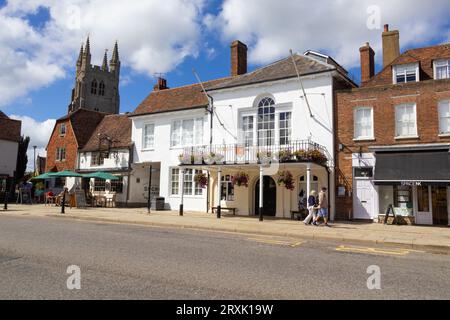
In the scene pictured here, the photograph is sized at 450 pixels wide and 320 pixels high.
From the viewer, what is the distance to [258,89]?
21.2 meters

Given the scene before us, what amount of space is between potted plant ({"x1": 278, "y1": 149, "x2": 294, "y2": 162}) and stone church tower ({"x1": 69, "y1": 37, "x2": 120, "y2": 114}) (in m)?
72.6

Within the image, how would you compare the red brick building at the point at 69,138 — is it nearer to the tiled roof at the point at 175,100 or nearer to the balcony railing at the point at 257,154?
the tiled roof at the point at 175,100

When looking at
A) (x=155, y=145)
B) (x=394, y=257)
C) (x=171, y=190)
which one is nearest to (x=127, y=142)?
(x=155, y=145)

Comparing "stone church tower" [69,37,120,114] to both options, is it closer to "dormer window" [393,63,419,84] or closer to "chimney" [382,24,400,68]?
"chimney" [382,24,400,68]

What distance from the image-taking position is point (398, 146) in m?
17.3

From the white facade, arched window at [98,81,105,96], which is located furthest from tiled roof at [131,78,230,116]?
arched window at [98,81,105,96]

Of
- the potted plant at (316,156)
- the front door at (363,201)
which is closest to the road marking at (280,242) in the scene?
the potted plant at (316,156)

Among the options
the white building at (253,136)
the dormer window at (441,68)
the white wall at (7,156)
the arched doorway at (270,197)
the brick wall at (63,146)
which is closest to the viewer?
the white building at (253,136)

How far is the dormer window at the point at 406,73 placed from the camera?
19422 millimetres

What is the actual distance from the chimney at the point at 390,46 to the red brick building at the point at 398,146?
7.09 feet

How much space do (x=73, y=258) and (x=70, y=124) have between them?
27475 millimetres

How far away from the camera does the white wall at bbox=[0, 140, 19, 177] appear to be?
119 ft

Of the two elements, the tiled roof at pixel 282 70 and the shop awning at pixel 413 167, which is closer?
the shop awning at pixel 413 167

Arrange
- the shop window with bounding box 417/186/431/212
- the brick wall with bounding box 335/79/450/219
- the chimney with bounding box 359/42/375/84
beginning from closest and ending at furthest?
1. the brick wall with bounding box 335/79/450/219
2. the shop window with bounding box 417/186/431/212
3. the chimney with bounding box 359/42/375/84
